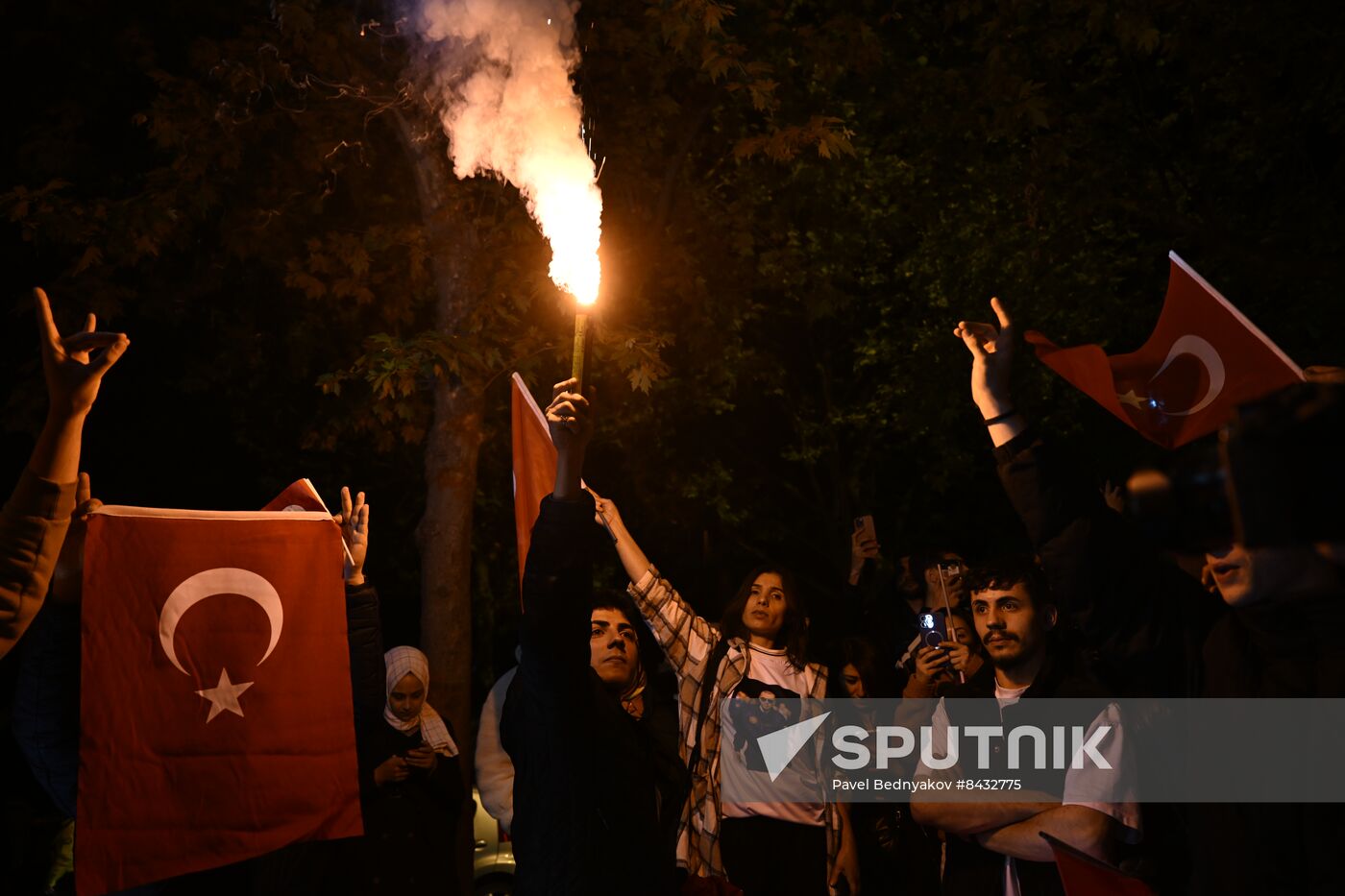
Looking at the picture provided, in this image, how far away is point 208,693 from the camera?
5070 millimetres

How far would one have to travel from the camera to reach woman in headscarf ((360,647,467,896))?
20.8 feet

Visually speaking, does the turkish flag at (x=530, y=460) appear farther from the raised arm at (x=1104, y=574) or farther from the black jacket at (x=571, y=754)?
the raised arm at (x=1104, y=574)

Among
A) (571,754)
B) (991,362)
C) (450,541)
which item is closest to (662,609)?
(991,362)

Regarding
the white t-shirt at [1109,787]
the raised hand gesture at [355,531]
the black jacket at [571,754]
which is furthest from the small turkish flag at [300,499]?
the white t-shirt at [1109,787]

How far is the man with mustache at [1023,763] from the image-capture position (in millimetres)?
4129

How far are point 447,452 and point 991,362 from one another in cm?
699

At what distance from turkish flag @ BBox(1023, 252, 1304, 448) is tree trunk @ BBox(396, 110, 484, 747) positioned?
6.08 meters

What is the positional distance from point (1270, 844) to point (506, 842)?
26.1 ft

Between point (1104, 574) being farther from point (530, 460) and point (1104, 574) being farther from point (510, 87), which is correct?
point (510, 87)

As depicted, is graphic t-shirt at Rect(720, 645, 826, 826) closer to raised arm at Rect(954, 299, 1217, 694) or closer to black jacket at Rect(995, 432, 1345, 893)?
black jacket at Rect(995, 432, 1345, 893)

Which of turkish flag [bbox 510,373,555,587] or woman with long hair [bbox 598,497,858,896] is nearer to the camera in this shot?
turkish flag [bbox 510,373,555,587]

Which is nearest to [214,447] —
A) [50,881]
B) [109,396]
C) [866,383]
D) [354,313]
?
[109,396]

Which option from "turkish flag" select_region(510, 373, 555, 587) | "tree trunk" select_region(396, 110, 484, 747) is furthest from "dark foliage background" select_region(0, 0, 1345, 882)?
"turkish flag" select_region(510, 373, 555, 587)

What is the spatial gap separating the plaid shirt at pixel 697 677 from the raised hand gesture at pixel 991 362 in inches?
104
